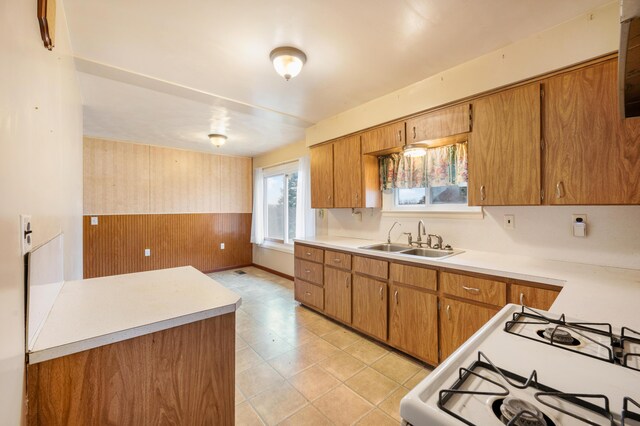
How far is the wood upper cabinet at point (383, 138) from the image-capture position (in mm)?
2553

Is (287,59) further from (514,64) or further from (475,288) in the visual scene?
(475,288)

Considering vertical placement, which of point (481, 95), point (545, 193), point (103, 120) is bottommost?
point (545, 193)

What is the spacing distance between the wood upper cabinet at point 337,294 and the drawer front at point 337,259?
2.2 inches

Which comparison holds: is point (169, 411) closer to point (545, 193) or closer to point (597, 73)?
point (545, 193)

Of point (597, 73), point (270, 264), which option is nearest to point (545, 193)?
point (597, 73)

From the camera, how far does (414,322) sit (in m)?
2.18

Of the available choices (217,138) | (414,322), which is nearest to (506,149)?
(414,322)

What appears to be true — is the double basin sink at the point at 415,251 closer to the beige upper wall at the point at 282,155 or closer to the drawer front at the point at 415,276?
the drawer front at the point at 415,276

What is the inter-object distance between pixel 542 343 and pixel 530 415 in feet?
1.28

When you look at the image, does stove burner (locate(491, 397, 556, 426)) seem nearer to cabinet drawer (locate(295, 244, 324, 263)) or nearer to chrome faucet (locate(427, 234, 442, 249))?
chrome faucet (locate(427, 234, 442, 249))

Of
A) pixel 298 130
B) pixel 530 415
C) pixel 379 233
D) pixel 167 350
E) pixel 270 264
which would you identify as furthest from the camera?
pixel 270 264

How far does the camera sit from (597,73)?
61.9 inches

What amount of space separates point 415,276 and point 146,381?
6.01 ft

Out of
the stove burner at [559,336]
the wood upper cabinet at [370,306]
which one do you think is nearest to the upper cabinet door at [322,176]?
the wood upper cabinet at [370,306]
